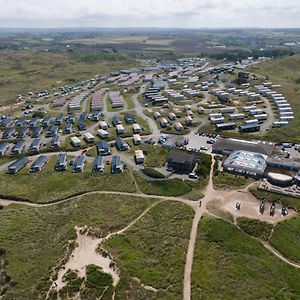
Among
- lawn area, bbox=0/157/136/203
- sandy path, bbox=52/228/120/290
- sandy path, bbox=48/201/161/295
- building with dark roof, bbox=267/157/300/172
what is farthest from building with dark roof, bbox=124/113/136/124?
sandy path, bbox=52/228/120/290

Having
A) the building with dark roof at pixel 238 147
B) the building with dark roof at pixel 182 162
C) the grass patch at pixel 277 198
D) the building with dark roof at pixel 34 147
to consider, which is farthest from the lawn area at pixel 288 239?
the building with dark roof at pixel 34 147

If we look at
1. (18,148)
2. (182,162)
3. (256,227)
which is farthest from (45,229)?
(18,148)

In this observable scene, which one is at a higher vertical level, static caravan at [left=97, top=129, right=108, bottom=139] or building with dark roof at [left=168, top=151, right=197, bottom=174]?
building with dark roof at [left=168, top=151, right=197, bottom=174]

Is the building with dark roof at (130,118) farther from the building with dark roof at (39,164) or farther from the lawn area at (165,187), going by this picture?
the lawn area at (165,187)

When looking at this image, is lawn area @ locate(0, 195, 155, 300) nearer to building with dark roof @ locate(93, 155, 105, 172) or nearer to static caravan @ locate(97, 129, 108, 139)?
building with dark roof @ locate(93, 155, 105, 172)

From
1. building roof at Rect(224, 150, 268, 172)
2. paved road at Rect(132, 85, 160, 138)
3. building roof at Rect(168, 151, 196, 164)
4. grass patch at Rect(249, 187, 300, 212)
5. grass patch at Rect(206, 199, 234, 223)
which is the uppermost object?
building roof at Rect(168, 151, 196, 164)

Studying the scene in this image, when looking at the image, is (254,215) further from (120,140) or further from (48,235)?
(120,140)

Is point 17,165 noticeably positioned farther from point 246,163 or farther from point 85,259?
point 246,163
